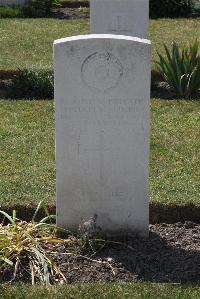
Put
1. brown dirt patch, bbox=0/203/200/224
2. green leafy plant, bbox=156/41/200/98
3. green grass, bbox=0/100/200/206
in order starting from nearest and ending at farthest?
brown dirt patch, bbox=0/203/200/224 < green grass, bbox=0/100/200/206 < green leafy plant, bbox=156/41/200/98

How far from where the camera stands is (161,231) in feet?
19.5

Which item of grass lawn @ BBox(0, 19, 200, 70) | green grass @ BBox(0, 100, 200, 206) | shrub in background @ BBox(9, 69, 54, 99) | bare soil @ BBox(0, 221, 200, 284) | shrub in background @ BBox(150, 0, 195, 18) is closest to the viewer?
bare soil @ BBox(0, 221, 200, 284)

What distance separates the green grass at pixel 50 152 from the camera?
21.7 feet

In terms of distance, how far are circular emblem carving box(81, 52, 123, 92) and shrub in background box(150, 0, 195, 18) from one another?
1280cm

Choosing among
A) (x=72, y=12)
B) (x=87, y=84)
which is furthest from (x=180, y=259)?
(x=72, y=12)

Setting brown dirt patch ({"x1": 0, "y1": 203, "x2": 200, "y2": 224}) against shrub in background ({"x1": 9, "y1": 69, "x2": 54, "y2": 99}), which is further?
shrub in background ({"x1": 9, "y1": 69, "x2": 54, "y2": 99})

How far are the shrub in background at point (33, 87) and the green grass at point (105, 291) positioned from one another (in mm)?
5358

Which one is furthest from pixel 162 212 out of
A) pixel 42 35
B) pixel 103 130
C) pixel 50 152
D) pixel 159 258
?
pixel 42 35

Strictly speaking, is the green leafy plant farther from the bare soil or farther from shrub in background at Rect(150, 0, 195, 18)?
→ shrub in background at Rect(150, 0, 195, 18)

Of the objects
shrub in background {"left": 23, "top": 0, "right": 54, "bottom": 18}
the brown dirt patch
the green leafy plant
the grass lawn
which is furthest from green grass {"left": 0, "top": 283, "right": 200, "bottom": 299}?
shrub in background {"left": 23, "top": 0, "right": 54, "bottom": 18}

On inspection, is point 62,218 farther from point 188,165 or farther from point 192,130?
point 192,130

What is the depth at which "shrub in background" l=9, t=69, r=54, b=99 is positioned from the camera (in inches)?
402

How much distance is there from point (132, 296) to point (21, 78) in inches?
231

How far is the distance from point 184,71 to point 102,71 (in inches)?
191
